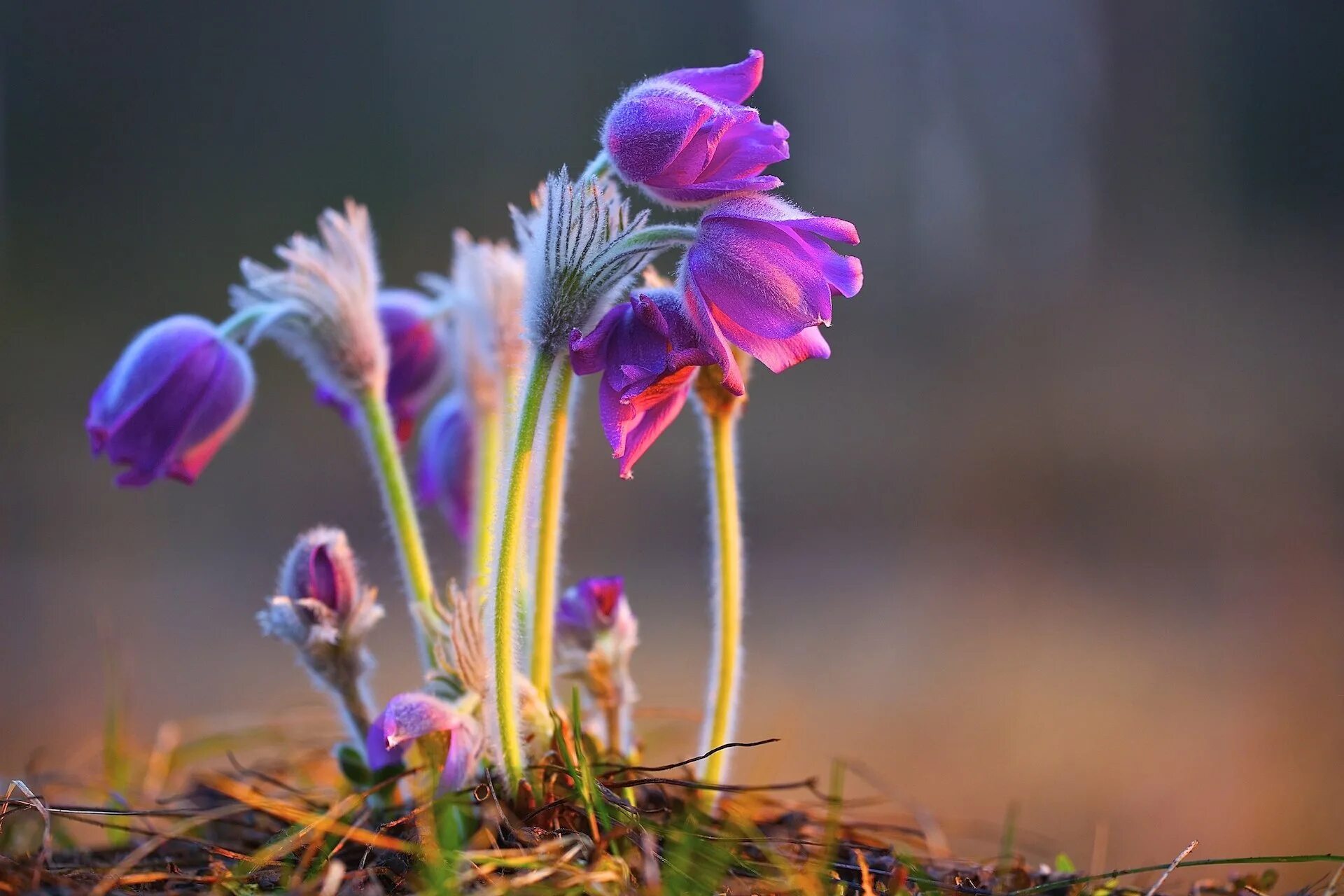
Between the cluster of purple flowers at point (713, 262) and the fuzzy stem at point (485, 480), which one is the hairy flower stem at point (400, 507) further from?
the cluster of purple flowers at point (713, 262)

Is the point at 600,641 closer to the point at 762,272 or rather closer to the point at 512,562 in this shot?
the point at 512,562

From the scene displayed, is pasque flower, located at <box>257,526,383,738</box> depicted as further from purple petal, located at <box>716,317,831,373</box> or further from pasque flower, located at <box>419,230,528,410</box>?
purple petal, located at <box>716,317,831,373</box>

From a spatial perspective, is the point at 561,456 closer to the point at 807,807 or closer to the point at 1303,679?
the point at 807,807

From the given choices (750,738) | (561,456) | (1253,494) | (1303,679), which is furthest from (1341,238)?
(561,456)

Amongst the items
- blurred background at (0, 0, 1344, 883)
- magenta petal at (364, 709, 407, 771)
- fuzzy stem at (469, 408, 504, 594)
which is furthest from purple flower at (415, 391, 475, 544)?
blurred background at (0, 0, 1344, 883)

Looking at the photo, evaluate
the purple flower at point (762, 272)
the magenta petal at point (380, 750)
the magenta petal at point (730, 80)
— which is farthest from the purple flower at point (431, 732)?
the magenta petal at point (730, 80)

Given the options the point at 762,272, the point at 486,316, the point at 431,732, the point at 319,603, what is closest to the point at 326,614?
the point at 319,603
